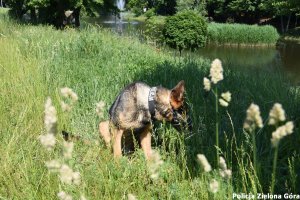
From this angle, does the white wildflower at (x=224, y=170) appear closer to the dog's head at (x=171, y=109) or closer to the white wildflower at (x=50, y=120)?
the white wildflower at (x=50, y=120)

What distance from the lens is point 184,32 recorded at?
61.6 ft

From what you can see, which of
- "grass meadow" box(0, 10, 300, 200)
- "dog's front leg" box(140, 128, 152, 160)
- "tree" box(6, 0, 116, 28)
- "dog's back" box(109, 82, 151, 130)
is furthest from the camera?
"tree" box(6, 0, 116, 28)

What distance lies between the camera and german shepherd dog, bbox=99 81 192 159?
11.0ft

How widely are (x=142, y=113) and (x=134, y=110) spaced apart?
85mm

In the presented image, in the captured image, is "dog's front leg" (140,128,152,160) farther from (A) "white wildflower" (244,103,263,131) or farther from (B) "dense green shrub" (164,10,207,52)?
(B) "dense green shrub" (164,10,207,52)

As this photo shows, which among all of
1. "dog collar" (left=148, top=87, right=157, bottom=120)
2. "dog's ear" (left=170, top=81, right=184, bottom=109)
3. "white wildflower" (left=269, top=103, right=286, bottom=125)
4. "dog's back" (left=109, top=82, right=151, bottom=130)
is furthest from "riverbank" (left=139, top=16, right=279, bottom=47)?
"white wildflower" (left=269, top=103, right=286, bottom=125)

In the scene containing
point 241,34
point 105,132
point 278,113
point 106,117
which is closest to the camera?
point 278,113

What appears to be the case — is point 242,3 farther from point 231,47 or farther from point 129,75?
point 129,75

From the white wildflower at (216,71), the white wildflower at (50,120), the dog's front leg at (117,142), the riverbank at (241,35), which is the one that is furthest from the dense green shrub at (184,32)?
the white wildflower at (50,120)

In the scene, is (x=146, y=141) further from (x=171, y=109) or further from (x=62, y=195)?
(x=62, y=195)

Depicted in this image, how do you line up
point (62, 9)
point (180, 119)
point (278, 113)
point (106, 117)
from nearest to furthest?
point (278, 113) < point (180, 119) < point (106, 117) < point (62, 9)

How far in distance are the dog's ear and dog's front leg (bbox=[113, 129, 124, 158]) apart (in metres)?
0.60

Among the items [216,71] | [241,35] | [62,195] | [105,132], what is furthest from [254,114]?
[241,35]

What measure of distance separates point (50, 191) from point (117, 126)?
1.13 m
